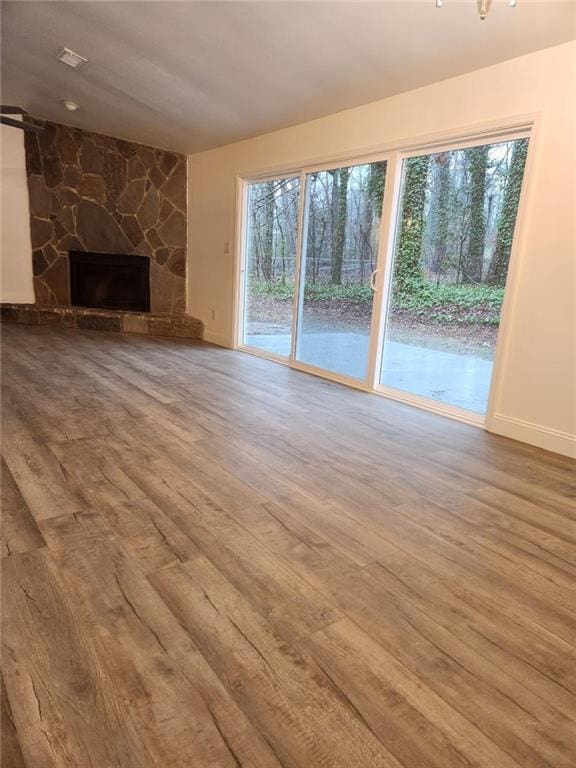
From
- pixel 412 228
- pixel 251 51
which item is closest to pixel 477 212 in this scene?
pixel 412 228

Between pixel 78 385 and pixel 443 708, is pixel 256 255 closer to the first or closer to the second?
pixel 78 385

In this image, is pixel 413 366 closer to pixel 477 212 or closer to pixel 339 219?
pixel 477 212

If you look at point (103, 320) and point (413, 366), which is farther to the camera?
point (103, 320)

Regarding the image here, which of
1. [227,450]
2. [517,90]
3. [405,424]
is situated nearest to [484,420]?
[405,424]

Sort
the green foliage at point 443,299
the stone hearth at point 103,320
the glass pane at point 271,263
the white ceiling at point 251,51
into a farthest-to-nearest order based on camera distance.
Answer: the stone hearth at point 103,320, the glass pane at point 271,263, the green foliage at point 443,299, the white ceiling at point 251,51

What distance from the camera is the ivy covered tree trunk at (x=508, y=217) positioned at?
2.92 m

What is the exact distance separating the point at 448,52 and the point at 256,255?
9.44 feet

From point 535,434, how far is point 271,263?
3241mm

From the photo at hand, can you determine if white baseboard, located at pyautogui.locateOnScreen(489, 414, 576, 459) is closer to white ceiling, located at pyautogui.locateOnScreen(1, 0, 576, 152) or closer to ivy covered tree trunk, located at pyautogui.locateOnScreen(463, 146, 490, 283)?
ivy covered tree trunk, located at pyautogui.locateOnScreen(463, 146, 490, 283)

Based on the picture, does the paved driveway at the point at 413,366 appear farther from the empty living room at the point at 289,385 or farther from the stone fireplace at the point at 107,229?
the stone fireplace at the point at 107,229

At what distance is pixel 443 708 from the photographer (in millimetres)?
1099

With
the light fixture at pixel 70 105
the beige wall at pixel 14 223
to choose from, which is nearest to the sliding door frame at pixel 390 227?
the light fixture at pixel 70 105

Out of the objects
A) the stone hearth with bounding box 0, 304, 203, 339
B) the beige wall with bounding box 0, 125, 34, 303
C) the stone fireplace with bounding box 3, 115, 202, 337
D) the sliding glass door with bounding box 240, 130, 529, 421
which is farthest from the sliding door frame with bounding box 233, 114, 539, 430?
the beige wall with bounding box 0, 125, 34, 303

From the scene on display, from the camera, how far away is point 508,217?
302 cm
